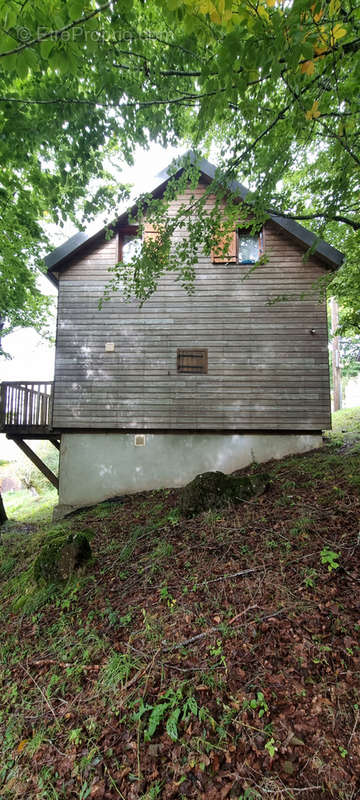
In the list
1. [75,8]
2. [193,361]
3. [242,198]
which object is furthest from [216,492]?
[242,198]

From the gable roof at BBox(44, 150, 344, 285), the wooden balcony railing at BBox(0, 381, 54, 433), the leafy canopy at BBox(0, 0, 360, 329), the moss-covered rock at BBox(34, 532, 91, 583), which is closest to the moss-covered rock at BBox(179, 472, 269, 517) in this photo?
the moss-covered rock at BBox(34, 532, 91, 583)

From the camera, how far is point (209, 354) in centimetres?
875

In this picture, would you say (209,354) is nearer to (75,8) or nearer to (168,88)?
(168,88)

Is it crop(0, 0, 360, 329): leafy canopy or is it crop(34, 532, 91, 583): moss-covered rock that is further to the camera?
crop(34, 532, 91, 583): moss-covered rock

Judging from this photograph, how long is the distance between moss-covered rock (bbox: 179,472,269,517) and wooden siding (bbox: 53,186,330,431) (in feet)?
9.84

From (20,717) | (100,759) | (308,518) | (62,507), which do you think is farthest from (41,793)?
(62,507)

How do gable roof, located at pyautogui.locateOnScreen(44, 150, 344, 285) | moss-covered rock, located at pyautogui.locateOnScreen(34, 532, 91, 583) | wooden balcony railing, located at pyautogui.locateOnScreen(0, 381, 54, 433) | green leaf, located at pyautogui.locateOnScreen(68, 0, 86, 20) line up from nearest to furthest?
green leaf, located at pyautogui.locateOnScreen(68, 0, 86, 20)
moss-covered rock, located at pyautogui.locateOnScreen(34, 532, 91, 583)
gable roof, located at pyautogui.locateOnScreen(44, 150, 344, 285)
wooden balcony railing, located at pyautogui.locateOnScreen(0, 381, 54, 433)

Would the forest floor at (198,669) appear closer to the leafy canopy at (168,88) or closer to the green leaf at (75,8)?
the leafy canopy at (168,88)

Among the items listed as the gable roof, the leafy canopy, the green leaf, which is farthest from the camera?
the gable roof

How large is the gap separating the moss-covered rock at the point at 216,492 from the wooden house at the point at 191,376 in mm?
2959

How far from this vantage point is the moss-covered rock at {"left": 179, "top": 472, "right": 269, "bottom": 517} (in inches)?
212

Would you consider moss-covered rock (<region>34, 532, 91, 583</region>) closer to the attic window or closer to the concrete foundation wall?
the concrete foundation wall

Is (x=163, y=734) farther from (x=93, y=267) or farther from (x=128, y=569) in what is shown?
(x=93, y=267)

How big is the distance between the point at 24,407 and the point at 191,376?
15.5 ft
